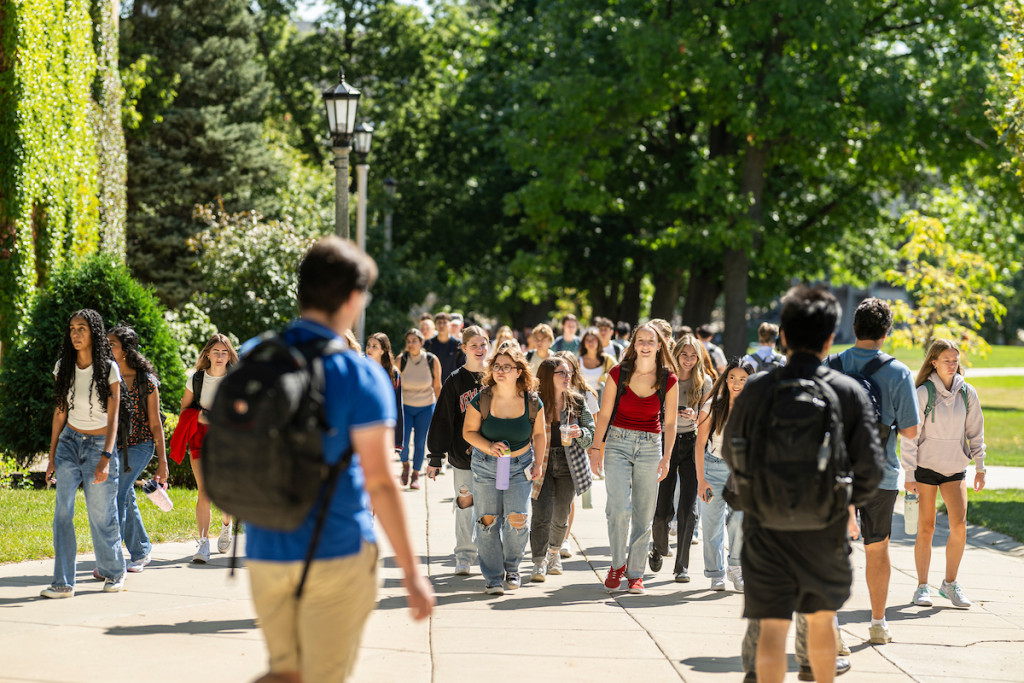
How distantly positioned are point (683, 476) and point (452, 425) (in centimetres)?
194

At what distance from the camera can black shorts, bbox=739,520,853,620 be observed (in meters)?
4.35

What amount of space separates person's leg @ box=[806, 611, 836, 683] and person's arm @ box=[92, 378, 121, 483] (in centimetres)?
459

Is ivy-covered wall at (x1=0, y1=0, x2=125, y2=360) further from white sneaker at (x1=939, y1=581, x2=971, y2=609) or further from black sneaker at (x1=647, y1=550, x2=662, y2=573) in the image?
white sneaker at (x1=939, y1=581, x2=971, y2=609)

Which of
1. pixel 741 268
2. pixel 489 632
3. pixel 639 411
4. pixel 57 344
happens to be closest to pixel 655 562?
pixel 639 411

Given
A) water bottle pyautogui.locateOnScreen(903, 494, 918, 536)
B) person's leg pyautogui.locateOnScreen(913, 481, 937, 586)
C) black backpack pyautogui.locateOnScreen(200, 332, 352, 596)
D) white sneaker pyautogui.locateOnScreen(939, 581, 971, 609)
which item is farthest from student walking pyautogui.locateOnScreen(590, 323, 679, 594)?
black backpack pyautogui.locateOnScreen(200, 332, 352, 596)

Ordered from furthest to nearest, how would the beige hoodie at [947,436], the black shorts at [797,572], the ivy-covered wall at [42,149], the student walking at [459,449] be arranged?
the ivy-covered wall at [42,149]
the student walking at [459,449]
the beige hoodie at [947,436]
the black shorts at [797,572]

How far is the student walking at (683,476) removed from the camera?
8.55m

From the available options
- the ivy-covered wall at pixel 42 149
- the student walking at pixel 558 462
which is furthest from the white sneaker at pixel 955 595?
the ivy-covered wall at pixel 42 149

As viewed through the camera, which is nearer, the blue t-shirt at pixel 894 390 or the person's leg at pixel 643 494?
the blue t-shirt at pixel 894 390

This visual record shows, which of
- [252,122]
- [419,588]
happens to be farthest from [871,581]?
[252,122]

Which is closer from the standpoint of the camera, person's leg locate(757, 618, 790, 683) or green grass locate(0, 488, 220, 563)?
person's leg locate(757, 618, 790, 683)

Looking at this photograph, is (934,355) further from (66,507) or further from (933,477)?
(66,507)

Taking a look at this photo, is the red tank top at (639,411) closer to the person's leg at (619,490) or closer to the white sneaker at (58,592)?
the person's leg at (619,490)

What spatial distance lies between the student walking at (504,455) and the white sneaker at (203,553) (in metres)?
2.12
